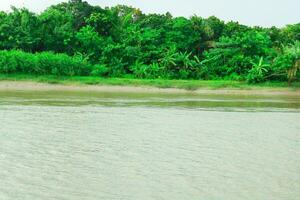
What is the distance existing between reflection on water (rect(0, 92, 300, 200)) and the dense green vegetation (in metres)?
16.5

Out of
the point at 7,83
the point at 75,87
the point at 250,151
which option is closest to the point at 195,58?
the point at 75,87

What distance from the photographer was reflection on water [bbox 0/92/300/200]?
41.5ft

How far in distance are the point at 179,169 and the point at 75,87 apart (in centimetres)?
2852

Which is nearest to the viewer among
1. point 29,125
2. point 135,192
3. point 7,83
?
point 135,192

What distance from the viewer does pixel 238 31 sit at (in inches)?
2094

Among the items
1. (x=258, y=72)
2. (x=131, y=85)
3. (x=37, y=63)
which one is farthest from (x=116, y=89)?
(x=258, y=72)

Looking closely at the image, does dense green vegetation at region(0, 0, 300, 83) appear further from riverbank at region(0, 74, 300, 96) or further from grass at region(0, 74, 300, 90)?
riverbank at region(0, 74, 300, 96)

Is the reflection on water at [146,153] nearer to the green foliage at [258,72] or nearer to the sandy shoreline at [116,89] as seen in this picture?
the sandy shoreline at [116,89]

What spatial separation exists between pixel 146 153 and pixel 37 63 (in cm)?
2924

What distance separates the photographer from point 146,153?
55.2ft

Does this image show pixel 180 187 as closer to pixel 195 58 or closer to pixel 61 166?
pixel 61 166

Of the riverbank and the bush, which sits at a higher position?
the bush

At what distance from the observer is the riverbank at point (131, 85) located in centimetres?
4228

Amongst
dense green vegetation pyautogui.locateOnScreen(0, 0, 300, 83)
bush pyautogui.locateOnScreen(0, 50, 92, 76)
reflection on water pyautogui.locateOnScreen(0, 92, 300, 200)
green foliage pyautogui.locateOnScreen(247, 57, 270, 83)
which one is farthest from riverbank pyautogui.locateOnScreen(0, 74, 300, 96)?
reflection on water pyautogui.locateOnScreen(0, 92, 300, 200)
